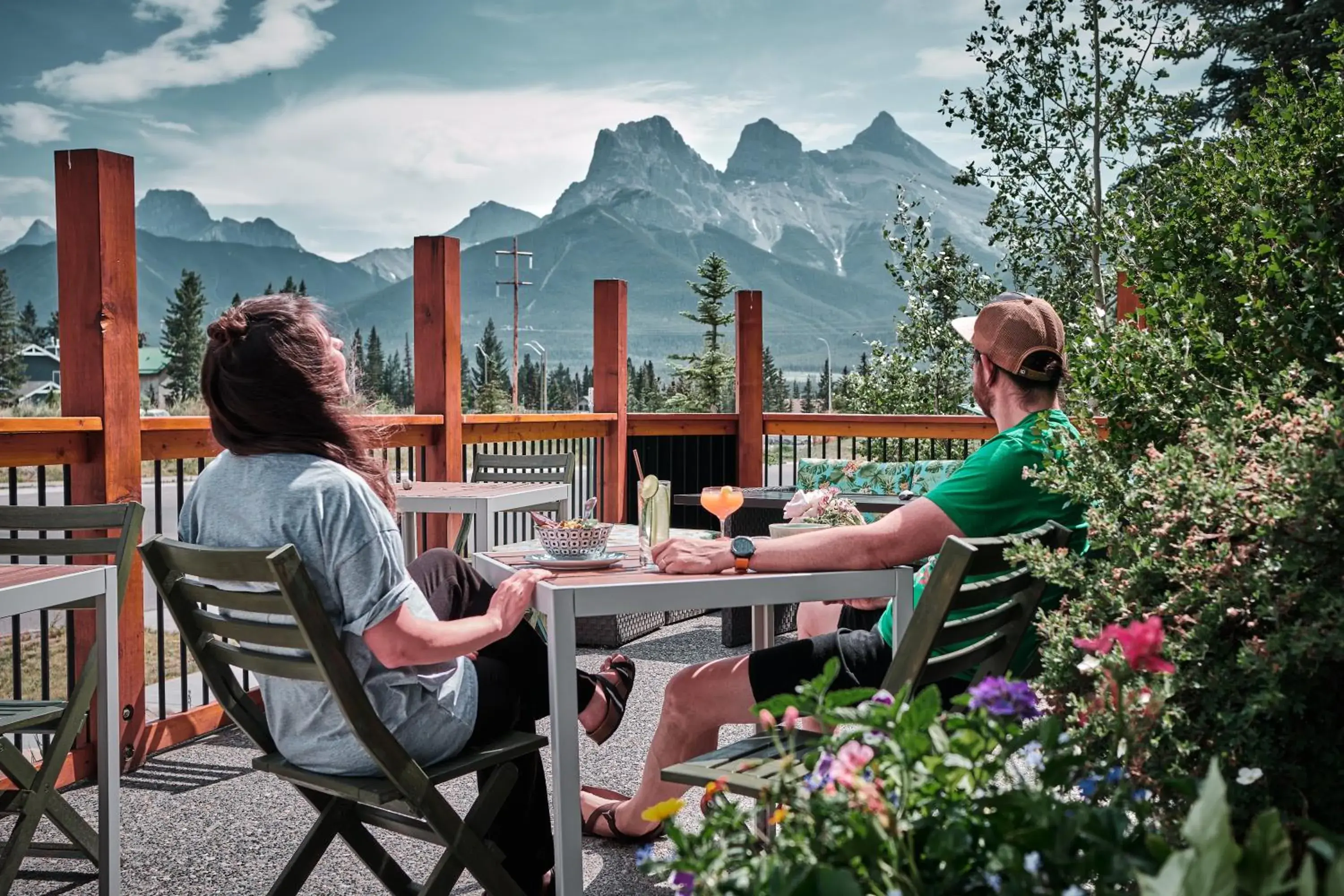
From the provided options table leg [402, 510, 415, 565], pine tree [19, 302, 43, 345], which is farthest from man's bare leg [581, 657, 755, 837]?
pine tree [19, 302, 43, 345]

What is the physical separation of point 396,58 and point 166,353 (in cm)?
10579

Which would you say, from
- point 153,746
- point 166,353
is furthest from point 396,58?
point 153,746

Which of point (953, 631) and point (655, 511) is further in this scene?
point (655, 511)

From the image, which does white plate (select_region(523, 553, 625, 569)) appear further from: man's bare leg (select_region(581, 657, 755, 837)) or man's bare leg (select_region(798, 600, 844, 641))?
man's bare leg (select_region(798, 600, 844, 641))

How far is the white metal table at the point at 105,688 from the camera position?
95.5 inches

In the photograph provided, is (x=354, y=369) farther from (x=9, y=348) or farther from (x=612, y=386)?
(x=9, y=348)

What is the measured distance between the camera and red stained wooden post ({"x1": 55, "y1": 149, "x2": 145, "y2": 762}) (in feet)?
11.1

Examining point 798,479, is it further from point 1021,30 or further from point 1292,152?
point 1021,30

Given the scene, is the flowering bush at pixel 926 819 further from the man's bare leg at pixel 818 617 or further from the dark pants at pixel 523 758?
the man's bare leg at pixel 818 617

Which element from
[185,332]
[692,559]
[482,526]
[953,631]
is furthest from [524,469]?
[185,332]

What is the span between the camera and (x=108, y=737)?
2.51 metres

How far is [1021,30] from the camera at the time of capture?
513 inches

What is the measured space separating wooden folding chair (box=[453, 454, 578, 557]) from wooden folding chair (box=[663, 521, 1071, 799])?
310cm

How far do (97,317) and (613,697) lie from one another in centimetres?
198
